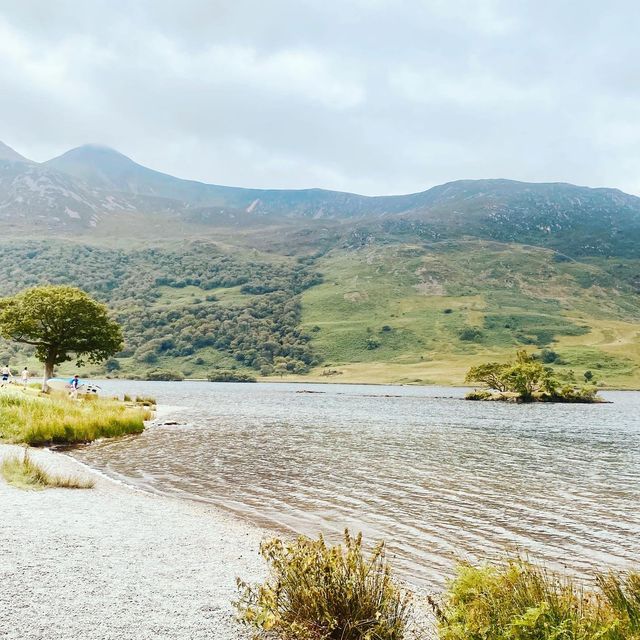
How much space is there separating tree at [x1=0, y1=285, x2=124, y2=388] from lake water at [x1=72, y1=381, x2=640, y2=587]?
2820 centimetres

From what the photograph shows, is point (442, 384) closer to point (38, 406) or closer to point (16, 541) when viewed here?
point (38, 406)

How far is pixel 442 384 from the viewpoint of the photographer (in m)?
192

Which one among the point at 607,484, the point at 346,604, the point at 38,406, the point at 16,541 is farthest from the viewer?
the point at 38,406

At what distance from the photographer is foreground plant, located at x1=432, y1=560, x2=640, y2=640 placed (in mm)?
6668

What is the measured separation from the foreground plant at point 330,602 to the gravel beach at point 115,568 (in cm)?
76

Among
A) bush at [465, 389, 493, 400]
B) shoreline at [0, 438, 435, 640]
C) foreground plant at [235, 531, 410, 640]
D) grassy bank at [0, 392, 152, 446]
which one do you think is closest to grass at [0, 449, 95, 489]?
shoreline at [0, 438, 435, 640]

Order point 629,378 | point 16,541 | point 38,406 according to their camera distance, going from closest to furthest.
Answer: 1. point 16,541
2. point 38,406
3. point 629,378

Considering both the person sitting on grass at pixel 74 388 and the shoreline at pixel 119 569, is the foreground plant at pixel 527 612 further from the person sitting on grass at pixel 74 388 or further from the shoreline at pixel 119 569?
the person sitting on grass at pixel 74 388

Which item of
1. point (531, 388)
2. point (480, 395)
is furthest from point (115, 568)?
point (480, 395)

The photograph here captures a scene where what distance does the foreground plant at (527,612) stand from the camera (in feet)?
21.9

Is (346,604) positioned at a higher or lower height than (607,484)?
higher

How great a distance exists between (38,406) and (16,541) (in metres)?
28.6

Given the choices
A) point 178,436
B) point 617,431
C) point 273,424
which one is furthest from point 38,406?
point 617,431

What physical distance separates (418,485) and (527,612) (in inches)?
740
